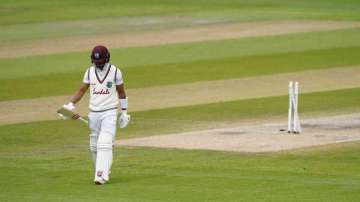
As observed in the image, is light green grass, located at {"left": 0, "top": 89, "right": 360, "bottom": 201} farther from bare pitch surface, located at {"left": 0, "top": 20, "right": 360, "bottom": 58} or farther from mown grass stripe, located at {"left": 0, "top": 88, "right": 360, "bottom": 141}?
bare pitch surface, located at {"left": 0, "top": 20, "right": 360, "bottom": 58}

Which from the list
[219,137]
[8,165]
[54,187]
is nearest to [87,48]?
[219,137]

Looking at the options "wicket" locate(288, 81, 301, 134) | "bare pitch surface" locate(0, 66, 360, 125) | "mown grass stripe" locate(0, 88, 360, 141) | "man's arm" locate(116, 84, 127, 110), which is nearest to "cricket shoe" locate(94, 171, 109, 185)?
"man's arm" locate(116, 84, 127, 110)

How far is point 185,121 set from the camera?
76.2ft

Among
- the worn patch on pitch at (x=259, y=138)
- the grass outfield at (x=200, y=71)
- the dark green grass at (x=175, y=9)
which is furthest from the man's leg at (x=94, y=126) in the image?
the dark green grass at (x=175, y=9)

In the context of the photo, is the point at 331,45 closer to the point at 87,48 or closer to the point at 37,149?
the point at 87,48

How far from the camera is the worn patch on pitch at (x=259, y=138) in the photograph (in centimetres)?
1980

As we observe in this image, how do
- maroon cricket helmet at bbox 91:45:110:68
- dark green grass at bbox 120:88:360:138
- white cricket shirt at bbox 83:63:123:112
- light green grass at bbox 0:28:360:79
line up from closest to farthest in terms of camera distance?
maroon cricket helmet at bbox 91:45:110:68 → white cricket shirt at bbox 83:63:123:112 → dark green grass at bbox 120:88:360:138 → light green grass at bbox 0:28:360:79

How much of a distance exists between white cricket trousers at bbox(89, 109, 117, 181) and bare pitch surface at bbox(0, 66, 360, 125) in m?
7.16

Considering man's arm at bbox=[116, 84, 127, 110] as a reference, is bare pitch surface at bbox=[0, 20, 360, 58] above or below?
above

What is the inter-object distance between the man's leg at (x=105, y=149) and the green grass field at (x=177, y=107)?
17cm

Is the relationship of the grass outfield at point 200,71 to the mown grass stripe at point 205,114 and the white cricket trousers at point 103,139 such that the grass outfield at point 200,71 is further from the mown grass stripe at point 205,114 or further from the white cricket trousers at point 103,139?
the white cricket trousers at point 103,139

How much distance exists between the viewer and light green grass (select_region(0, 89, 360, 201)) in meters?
15.0

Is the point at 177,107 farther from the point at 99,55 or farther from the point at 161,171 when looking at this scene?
the point at 99,55

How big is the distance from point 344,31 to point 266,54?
465 centimetres
